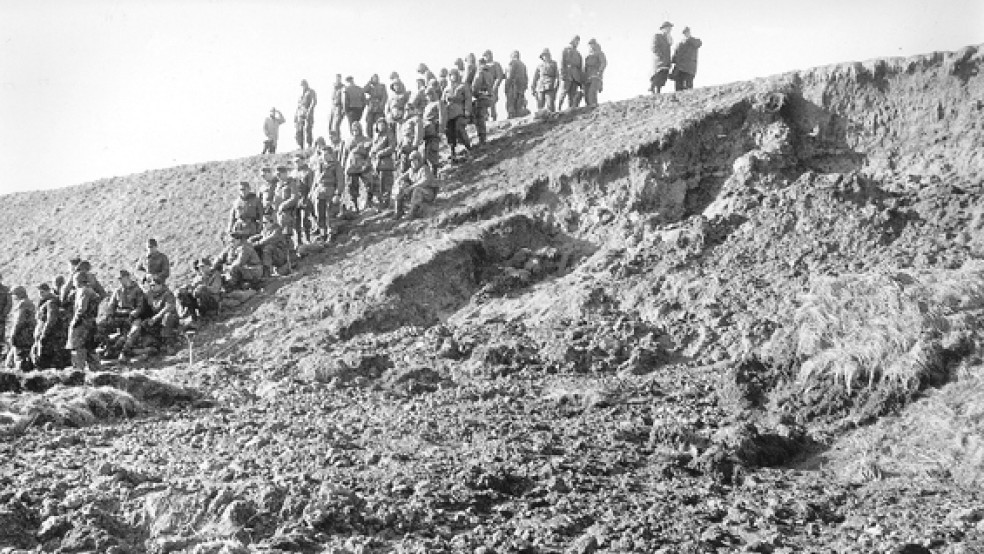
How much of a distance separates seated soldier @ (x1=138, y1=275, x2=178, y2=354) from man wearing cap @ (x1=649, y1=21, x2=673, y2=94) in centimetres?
958

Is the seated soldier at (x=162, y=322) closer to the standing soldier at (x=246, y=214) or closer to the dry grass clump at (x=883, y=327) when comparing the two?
the standing soldier at (x=246, y=214)

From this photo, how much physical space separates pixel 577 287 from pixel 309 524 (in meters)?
7.19

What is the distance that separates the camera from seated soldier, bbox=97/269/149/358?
18172mm

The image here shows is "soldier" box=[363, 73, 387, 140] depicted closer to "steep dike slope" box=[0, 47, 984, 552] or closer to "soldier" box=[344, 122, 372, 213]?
"soldier" box=[344, 122, 372, 213]

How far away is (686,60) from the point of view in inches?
875

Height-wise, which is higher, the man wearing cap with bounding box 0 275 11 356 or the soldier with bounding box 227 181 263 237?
the soldier with bounding box 227 181 263 237

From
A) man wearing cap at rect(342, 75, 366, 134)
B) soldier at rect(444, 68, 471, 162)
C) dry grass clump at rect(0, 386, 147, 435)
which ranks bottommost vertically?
dry grass clump at rect(0, 386, 147, 435)

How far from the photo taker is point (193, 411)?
13.9 meters

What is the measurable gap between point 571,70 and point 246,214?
23.6 feet

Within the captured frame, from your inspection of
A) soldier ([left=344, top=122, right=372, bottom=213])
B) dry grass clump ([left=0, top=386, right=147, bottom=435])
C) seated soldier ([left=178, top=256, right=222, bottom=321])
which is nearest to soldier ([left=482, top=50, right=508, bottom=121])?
soldier ([left=344, top=122, right=372, bottom=213])

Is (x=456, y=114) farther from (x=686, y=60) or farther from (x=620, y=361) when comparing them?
(x=620, y=361)

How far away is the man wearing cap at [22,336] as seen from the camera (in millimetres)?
17750

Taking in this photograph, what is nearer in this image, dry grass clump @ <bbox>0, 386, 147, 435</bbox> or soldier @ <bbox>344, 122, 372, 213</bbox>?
dry grass clump @ <bbox>0, 386, 147, 435</bbox>

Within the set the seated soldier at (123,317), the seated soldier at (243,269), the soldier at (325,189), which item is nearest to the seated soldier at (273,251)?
the seated soldier at (243,269)
